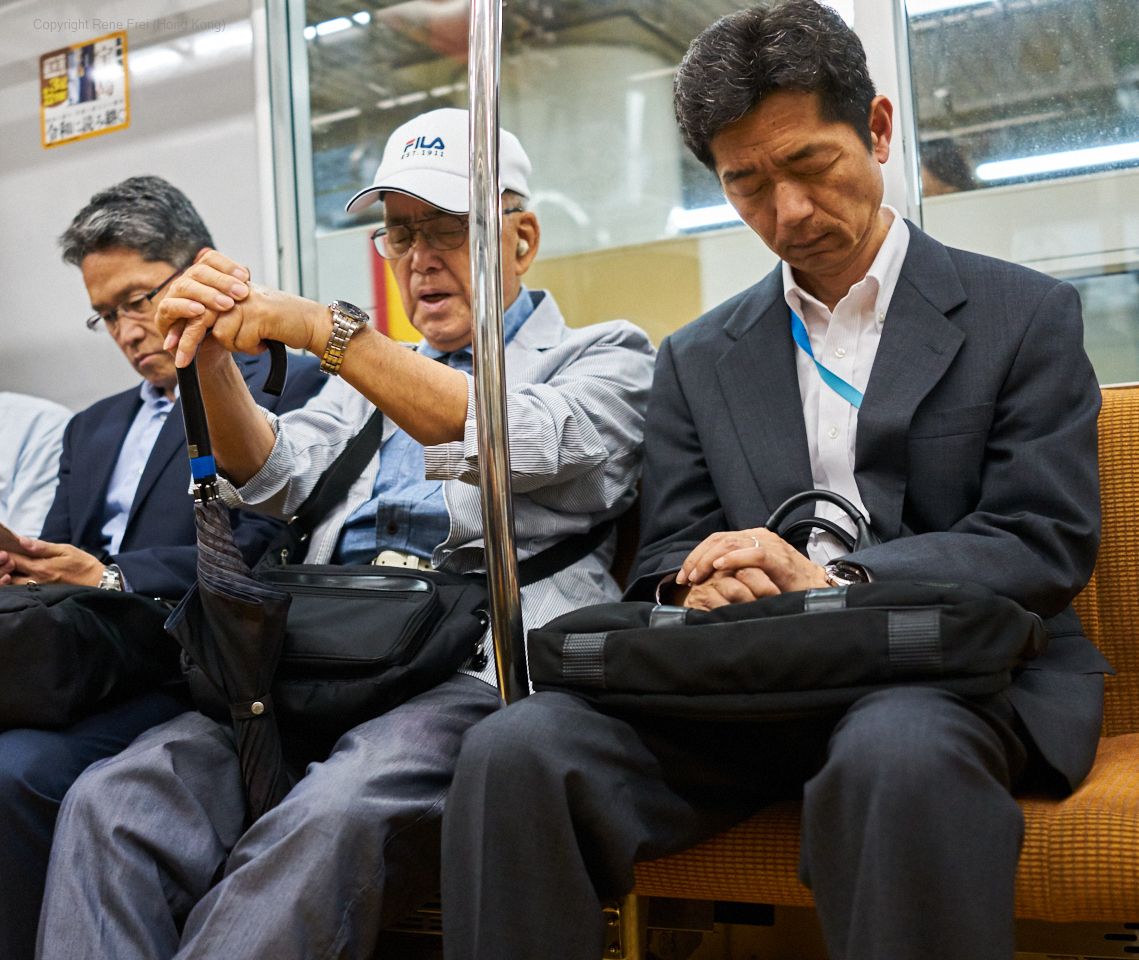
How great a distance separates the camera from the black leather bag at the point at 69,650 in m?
1.66

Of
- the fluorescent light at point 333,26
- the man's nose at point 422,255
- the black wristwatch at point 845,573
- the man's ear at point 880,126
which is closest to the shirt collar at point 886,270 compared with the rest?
the man's ear at point 880,126

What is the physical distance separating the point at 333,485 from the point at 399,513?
147 mm

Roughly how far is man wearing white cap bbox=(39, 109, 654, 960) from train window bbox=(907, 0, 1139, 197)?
0.91 m

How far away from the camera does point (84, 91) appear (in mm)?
3561

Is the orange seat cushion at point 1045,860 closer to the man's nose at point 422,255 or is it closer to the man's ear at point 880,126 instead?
the man's ear at point 880,126

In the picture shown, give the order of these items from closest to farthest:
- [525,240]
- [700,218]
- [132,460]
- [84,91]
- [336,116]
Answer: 1. [525,240]
2. [132,460]
3. [700,218]
4. [336,116]
5. [84,91]

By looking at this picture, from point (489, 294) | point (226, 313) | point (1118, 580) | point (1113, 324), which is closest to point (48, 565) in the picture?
point (226, 313)

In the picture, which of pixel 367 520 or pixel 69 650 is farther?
pixel 367 520

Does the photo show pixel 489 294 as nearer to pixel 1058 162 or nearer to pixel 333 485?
pixel 333 485

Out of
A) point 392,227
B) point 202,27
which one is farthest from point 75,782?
point 202,27

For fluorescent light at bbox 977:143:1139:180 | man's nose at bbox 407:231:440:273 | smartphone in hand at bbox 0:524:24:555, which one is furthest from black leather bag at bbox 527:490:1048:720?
fluorescent light at bbox 977:143:1139:180

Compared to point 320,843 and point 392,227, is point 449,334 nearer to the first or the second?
point 392,227

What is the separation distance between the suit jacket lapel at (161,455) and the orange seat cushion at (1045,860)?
1379mm

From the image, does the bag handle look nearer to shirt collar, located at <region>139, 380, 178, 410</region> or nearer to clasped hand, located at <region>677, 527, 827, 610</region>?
clasped hand, located at <region>677, 527, 827, 610</region>
